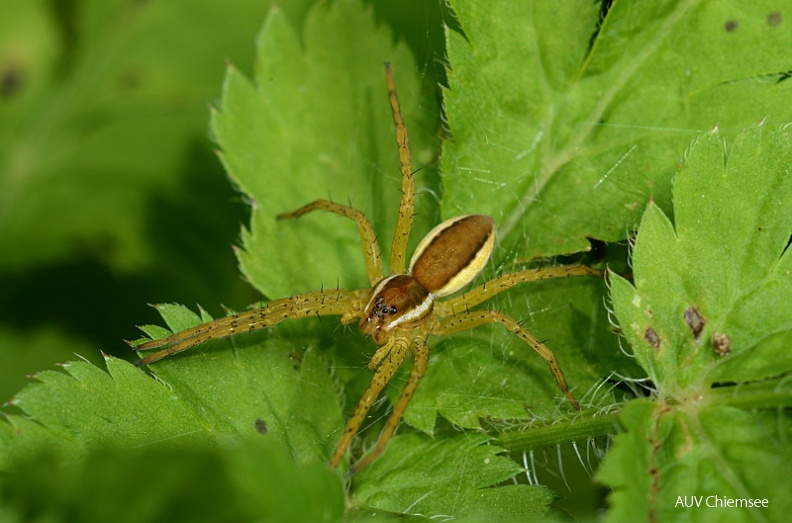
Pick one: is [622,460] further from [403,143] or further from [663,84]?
[403,143]

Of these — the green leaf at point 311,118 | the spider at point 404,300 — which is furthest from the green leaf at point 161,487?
the green leaf at point 311,118

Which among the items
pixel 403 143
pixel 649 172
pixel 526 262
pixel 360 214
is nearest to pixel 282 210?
pixel 360 214

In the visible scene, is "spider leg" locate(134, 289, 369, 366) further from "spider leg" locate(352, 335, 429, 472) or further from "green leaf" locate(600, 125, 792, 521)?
"green leaf" locate(600, 125, 792, 521)

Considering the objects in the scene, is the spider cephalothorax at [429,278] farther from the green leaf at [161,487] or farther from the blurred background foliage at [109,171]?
the green leaf at [161,487]

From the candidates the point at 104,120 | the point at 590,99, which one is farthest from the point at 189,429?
the point at 104,120

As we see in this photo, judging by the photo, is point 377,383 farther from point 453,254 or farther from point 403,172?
point 403,172

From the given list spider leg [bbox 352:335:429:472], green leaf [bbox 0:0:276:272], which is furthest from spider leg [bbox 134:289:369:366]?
green leaf [bbox 0:0:276:272]

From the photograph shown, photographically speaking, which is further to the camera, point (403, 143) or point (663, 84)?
point (403, 143)
